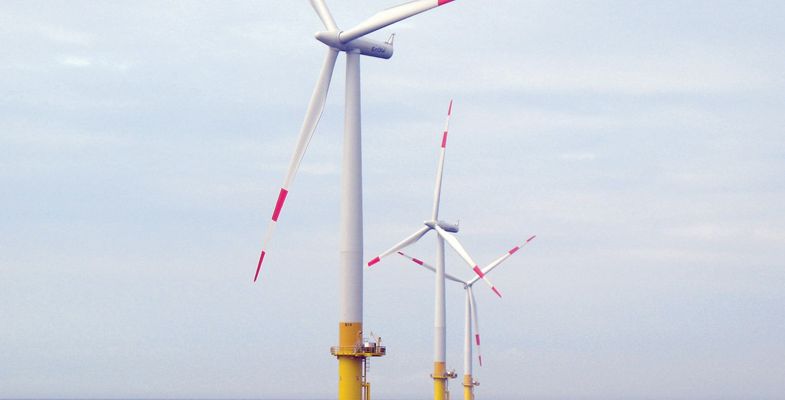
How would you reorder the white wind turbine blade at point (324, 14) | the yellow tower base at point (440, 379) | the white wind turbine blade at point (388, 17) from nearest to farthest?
1. the white wind turbine blade at point (388, 17)
2. the white wind turbine blade at point (324, 14)
3. the yellow tower base at point (440, 379)

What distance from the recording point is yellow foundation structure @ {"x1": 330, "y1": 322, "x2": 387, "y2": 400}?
9225 centimetres

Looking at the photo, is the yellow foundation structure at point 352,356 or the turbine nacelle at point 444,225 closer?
the yellow foundation structure at point 352,356

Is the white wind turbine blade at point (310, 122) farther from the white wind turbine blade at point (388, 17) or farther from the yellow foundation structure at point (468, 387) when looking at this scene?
the yellow foundation structure at point (468, 387)

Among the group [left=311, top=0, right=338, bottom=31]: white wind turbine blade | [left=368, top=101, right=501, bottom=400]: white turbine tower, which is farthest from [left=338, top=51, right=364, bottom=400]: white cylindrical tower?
[left=368, top=101, right=501, bottom=400]: white turbine tower

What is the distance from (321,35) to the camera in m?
96.8

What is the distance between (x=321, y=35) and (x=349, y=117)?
759 cm

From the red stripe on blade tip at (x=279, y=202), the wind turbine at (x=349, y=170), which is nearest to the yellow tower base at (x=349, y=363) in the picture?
the wind turbine at (x=349, y=170)

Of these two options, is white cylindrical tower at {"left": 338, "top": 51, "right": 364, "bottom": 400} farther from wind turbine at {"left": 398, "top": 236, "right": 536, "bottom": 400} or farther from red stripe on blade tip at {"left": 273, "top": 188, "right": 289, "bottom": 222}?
wind turbine at {"left": 398, "top": 236, "right": 536, "bottom": 400}

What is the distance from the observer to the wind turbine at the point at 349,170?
92250mm

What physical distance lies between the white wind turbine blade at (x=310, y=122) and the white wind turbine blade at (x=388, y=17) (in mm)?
2399

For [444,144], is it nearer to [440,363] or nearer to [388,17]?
[440,363]

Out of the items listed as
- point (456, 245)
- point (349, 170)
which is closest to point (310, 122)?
point (349, 170)

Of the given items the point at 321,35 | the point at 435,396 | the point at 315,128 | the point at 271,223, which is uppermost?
the point at 321,35

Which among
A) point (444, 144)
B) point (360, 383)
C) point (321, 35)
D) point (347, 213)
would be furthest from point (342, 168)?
point (444, 144)
